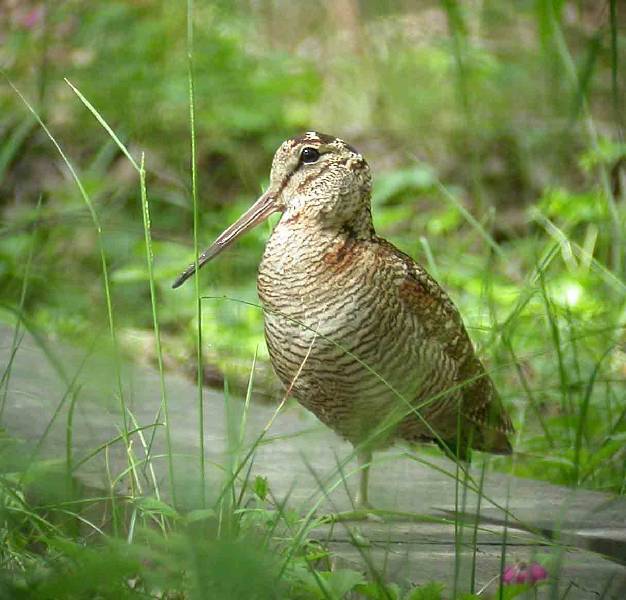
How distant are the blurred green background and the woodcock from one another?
909 mm

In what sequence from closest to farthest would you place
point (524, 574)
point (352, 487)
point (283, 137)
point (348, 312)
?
point (524, 574) < point (348, 312) < point (352, 487) < point (283, 137)

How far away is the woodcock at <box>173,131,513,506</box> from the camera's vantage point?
352 cm

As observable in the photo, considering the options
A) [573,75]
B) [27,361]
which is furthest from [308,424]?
[573,75]

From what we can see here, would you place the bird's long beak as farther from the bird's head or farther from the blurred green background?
the blurred green background

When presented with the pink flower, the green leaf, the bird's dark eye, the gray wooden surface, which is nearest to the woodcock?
the bird's dark eye

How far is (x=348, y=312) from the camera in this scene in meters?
3.51

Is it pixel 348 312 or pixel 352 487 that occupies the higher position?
pixel 348 312

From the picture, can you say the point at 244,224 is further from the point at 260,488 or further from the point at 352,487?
the point at 260,488

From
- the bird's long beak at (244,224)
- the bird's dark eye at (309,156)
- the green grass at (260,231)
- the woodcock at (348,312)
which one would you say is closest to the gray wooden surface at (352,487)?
the green grass at (260,231)

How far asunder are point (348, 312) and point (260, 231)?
3.25m

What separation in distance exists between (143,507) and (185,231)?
5.02 meters

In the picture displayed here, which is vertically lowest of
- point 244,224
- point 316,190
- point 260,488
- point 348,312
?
point 260,488

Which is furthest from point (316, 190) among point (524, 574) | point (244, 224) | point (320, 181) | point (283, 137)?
point (283, 137)

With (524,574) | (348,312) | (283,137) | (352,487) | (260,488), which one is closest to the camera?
(524,574)
